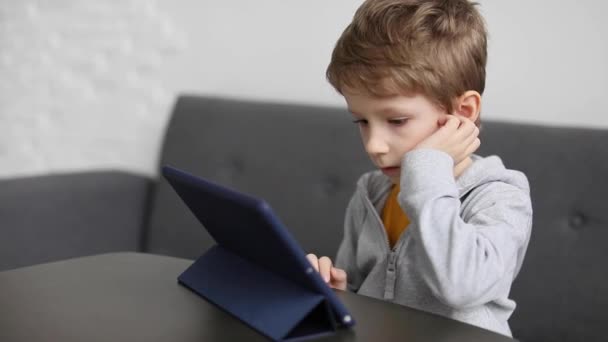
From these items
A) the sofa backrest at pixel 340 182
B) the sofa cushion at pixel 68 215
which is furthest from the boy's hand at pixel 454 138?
the sofa cushion at pixel 68 215

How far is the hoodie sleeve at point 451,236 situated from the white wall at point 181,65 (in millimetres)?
698

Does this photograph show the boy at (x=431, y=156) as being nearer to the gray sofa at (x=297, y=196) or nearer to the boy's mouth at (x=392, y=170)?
the boy's mouth at (x=392, y=170)

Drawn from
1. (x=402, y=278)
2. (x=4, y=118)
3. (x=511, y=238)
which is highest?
(x=511, y=238)

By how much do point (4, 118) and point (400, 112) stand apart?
1985mm

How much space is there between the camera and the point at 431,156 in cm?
105

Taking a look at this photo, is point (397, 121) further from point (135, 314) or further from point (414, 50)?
point (135, 314)

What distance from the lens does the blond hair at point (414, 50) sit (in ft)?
3.61

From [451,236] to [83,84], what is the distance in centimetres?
186

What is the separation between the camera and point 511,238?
3.46ft

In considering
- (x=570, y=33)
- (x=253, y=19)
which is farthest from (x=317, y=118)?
(x=570, y=33)

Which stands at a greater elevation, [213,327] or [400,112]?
[400,112]

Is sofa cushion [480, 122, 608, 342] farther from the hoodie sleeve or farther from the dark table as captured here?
the dark table

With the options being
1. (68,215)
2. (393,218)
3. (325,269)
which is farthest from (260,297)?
(68,215)

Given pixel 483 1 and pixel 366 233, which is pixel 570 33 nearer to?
pixel 483 1
